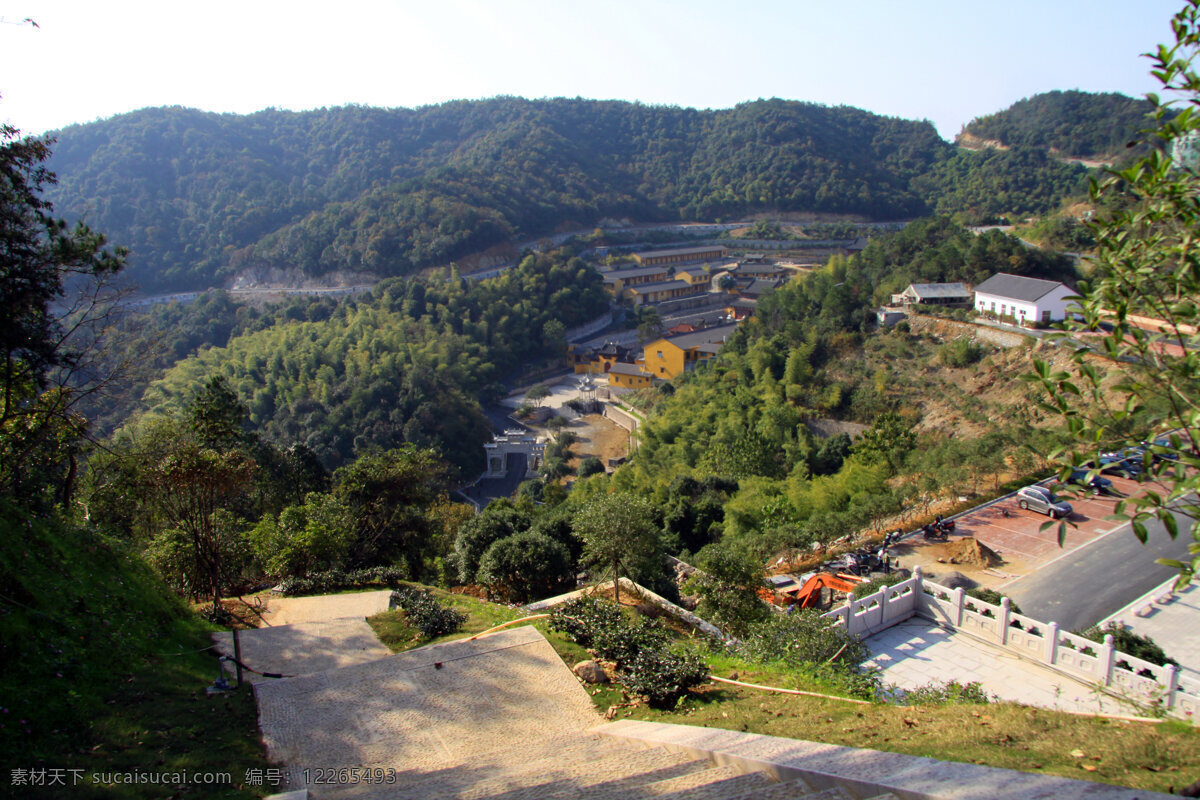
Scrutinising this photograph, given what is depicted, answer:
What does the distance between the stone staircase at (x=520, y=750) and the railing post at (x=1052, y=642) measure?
508 cm

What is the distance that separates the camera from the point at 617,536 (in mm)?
9844

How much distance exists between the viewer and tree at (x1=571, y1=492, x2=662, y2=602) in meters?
9.85

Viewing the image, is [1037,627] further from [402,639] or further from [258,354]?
[258,354]

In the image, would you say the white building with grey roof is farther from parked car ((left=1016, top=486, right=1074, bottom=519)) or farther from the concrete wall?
the concrete wall

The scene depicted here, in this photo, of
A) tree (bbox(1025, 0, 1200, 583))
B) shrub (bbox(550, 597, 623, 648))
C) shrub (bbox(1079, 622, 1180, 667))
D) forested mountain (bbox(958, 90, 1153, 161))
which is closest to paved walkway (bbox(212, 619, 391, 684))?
shrub (bbox(550, 597, 623, 648))

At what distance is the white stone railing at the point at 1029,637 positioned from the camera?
6934 millimetres

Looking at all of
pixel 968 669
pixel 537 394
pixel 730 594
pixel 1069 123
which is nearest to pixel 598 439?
pixel 537 394

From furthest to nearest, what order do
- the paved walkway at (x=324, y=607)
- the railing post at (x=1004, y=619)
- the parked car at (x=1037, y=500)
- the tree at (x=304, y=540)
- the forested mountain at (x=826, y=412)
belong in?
the forested mountain at (x=826, y=412) → the parked car at (x=1037, y=500) → the tree at (x=304, y=540) → the paved walkway at (x=324, y=607) → the railing post at (x=1004, y=619)

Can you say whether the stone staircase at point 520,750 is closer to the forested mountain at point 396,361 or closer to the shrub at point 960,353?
the shrub at point 960,353

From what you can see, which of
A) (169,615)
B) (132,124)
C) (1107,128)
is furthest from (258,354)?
(1107,128)

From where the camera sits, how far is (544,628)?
7.65m

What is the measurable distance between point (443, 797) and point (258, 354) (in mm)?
38939

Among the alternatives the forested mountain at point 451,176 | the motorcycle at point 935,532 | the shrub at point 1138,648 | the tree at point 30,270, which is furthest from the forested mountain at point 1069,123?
the tree at point 30,270

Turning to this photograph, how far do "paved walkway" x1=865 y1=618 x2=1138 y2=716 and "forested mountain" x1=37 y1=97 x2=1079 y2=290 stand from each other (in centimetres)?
4957
